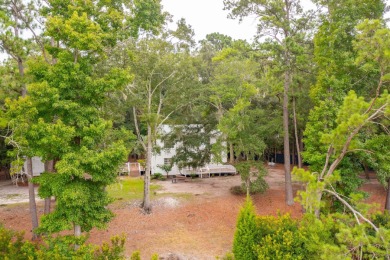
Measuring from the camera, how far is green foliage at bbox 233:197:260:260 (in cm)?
912

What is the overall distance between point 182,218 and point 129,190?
23.7 feet

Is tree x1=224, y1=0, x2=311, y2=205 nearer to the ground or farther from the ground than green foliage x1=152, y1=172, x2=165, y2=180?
farther from the ground

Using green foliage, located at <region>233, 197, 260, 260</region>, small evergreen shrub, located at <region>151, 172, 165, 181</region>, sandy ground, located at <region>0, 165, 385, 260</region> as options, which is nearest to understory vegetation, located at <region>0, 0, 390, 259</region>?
green foliage, located at <region>233, 197, 260, 260</region>

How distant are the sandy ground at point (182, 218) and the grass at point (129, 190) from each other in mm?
1199

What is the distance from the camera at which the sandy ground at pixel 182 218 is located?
12.2 m

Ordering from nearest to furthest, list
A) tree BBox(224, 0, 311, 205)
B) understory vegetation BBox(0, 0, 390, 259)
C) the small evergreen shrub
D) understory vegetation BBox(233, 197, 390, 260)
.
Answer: understory vegetation BBox(0, 0, 390, 259), understory vegetation BBox(233, 197, 390, 260), tree BBox(224, 0, 311, 205), the small evergreen shrub

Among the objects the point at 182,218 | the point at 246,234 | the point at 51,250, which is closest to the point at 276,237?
the point at 246,234

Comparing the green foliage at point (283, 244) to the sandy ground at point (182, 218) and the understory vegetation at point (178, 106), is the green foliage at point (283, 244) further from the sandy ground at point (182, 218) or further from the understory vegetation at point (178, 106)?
the sandy ground at point (182, 218)

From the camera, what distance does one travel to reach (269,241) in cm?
875

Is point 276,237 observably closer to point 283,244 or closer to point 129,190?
point 283,244

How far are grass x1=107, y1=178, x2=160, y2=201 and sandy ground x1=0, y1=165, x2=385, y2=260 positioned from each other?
1.20m

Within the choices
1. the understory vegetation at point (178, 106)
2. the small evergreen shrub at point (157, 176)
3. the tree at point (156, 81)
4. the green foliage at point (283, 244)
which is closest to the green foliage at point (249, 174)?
the understory vegetation at point (178, 106)

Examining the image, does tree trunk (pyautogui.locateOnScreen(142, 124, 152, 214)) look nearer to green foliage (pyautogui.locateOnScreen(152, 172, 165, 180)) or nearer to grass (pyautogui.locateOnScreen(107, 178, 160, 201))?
grass (pyautogui.locateOnScreen(107, 178, 160, 201))

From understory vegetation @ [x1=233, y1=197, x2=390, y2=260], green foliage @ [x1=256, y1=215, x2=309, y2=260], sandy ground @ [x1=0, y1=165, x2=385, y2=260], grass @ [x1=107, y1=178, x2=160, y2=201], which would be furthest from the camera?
grass @ [x1=107, y1=178, x2=160, y2=201]
